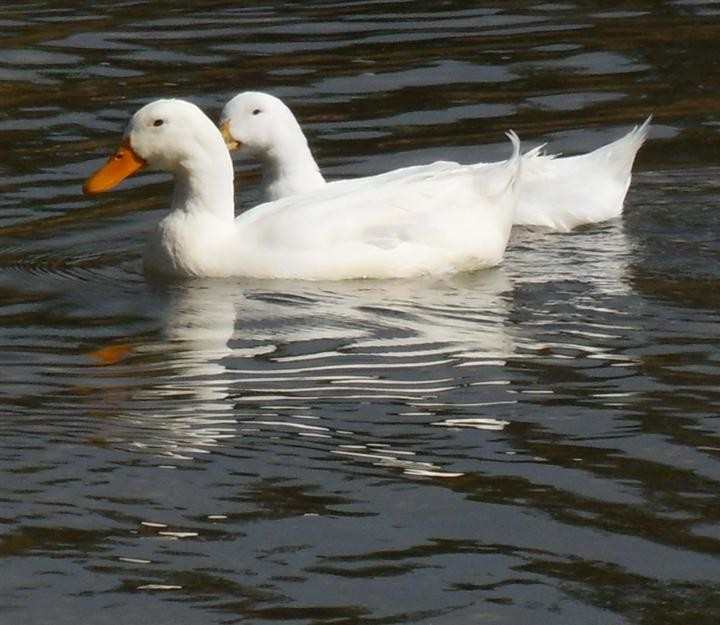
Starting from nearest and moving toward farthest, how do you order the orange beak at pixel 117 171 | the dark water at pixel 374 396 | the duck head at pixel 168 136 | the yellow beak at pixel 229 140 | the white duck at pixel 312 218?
the dark water at pixel 374 396 → the white duck at pixel 312 218 → the duck head at pixel 168 136 → the orange beak at pixel 117 171 → the yellow beak at pixel 229 140

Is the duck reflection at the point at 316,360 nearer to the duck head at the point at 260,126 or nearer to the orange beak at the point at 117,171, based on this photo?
the orange beak at the point at 117,171

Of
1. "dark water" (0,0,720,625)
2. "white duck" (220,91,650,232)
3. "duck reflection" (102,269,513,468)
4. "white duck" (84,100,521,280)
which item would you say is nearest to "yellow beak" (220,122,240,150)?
"white duck" (220,91,650,232)

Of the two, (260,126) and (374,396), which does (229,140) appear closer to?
(260,126)

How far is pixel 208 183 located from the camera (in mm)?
9930

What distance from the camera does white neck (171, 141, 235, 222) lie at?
9883 millimetres

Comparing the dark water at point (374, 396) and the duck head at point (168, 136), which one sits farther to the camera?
the duck head at point (168, 136)

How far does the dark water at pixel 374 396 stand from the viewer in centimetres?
595

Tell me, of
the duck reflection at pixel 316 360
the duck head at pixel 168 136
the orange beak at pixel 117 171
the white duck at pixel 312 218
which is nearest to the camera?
the duck reflection at pixel 316 360

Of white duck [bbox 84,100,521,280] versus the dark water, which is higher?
white duck [bbox 84,100,521,280]

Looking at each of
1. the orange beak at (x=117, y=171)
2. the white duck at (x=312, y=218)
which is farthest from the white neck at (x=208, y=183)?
the orange beak at (x=117, y=171)

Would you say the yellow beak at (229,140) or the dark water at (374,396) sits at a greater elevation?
the yellow beak at (229,140)

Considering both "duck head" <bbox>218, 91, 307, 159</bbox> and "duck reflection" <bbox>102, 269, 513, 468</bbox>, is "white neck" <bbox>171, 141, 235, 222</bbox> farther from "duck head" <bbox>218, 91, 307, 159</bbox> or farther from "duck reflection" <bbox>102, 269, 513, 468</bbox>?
A: "duck head" <bbox>218, 91, 307, 159</bbox>

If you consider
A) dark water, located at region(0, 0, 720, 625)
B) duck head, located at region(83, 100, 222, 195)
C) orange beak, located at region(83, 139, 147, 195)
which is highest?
duck head, located at region(83, 100, 222, 195)

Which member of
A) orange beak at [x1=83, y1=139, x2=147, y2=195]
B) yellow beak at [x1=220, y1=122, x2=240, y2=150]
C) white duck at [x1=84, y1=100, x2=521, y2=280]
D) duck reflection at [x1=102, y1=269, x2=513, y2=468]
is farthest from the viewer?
yellow beak at [x1=220, y1=122, x2=240, y2=150]
